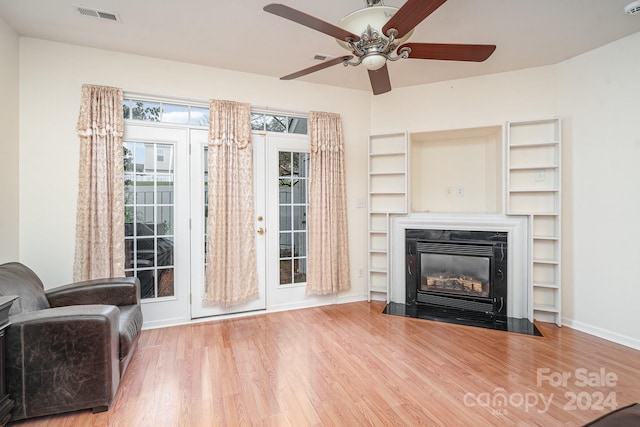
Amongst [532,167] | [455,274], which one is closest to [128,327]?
[455,274]

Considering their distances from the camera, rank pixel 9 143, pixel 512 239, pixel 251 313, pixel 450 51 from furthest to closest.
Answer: pixel 251 313, pixel 512 239, pixel 9 143, pixel 450 51

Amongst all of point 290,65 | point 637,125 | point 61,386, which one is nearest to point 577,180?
point 637,125

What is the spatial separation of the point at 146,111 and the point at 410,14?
286 centimetres

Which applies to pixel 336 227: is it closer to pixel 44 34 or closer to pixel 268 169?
pixel 268 169

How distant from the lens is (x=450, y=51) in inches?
78.7

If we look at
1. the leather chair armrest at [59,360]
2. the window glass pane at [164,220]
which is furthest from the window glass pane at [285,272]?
the leather chair armrest at [59,360]

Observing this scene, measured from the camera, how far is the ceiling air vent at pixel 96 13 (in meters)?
2.39

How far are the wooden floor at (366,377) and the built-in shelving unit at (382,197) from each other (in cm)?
97

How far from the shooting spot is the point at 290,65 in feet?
11.1

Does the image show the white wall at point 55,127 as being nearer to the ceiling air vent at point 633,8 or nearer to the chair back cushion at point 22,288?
the chair back cushion at point 22,288

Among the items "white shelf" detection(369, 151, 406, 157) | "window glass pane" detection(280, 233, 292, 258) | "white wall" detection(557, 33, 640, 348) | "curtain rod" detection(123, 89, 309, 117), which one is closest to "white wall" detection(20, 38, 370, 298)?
"curtain rod" detection(123, 89, 309, 117)

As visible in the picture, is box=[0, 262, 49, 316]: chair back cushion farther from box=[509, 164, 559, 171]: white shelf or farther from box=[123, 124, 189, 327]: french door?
box=[509, 164, 559, 171]: white shelf

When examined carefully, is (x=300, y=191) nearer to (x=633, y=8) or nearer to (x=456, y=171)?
(x=456, y=171)

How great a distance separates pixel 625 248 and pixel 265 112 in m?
4.03
